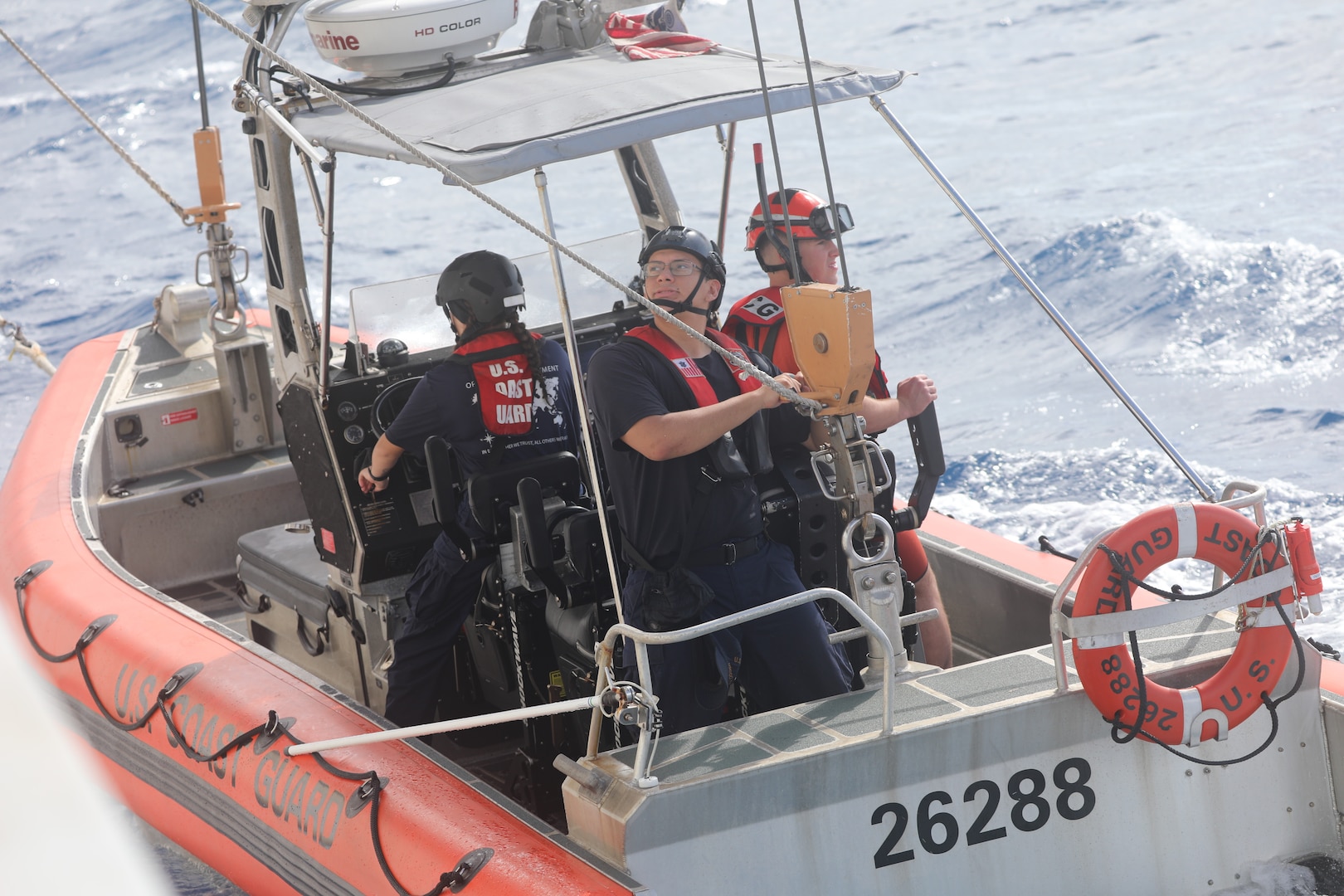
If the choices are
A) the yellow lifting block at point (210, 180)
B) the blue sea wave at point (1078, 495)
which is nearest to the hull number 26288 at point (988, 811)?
the blue sea wave at point (1078, 495)

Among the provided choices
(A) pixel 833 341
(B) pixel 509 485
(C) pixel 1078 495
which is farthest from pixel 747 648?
(C) pixel 1078 495

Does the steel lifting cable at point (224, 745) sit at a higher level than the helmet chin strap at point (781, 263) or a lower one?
lower

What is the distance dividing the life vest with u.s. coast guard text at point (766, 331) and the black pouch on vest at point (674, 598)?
878 millimetres

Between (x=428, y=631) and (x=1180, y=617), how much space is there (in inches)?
79.8

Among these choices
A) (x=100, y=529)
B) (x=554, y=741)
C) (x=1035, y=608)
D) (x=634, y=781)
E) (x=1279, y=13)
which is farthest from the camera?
(x=1279, y=13)

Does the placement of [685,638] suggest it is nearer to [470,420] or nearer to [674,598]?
[674,598]

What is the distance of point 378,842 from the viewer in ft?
10.9

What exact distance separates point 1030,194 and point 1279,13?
7.38 m

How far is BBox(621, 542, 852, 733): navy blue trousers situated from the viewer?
11.0 feet

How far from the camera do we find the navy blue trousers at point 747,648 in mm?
3342

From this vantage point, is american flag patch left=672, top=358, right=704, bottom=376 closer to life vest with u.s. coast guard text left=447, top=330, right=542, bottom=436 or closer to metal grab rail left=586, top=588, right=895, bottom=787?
metal grab rail left=586, top=588, right=895, bottom=787

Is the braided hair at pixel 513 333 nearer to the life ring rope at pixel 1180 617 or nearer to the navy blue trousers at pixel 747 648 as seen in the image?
the navy blue trousers at pixel 747 648

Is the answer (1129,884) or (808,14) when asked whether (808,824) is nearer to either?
(1129,884)

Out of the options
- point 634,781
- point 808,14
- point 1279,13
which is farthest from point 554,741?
point 808,14
